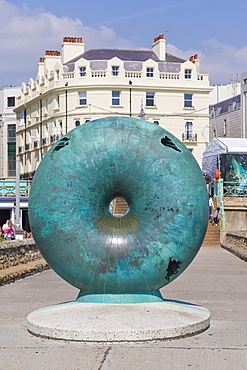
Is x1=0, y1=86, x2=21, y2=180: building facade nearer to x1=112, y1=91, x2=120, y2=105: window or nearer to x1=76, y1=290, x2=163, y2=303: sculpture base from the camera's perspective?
x1=112, y1=91, x2=120, y2=105: window

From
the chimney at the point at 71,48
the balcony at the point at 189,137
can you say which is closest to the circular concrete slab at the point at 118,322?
the balcony at the point at 189,137

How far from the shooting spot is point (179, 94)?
5803cm

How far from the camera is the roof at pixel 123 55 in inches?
2309

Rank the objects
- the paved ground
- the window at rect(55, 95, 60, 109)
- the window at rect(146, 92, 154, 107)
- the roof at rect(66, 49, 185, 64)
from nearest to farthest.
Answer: the paved ground
the window at rect(146, 92, 154, 107)
the roof at rect(66, 49, 185, 64)
the window at rect(55, 95, 60, 109)

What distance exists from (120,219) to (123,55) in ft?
174

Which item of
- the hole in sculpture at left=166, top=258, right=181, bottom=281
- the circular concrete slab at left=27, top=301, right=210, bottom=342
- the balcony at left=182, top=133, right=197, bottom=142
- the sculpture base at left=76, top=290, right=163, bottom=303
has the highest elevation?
the balcony at left=182, top=133, right=197, bottom=142

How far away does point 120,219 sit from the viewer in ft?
25.7

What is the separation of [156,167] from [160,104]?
50487 mm

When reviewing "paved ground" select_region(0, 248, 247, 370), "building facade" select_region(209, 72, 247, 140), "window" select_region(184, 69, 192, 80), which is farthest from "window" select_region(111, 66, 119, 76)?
"paved ground" select_region(0, 248, 247, 370)

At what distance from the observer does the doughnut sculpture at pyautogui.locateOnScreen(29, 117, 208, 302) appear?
7.67 m

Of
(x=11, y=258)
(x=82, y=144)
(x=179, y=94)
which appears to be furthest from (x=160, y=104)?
(x=82, y=144)

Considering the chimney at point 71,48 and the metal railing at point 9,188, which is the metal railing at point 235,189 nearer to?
the metal railing at point 9,188

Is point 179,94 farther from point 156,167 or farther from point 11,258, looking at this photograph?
point 156,167

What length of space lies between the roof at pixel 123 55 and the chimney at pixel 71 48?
89cm
